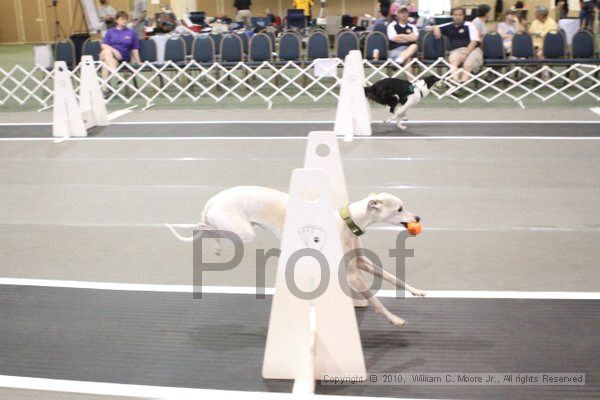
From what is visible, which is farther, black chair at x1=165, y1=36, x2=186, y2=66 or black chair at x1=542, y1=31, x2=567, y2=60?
black chair at x1=165, y1=36, x2=186, y2=66

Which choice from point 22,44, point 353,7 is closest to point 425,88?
point 353,7

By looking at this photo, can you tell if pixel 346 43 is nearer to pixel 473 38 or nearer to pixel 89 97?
pixel 473 38

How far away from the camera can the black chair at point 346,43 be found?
11.8 meters

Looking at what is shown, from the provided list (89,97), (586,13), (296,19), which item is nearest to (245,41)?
(89,97)

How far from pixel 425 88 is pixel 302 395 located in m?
6.60

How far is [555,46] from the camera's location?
11.3m

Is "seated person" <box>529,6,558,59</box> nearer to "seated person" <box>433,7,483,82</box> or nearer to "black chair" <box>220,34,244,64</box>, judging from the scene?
"seated person" <box>433,7,483,82</box>

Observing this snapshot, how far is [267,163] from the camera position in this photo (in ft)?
24.5

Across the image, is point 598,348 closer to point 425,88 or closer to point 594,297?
point 594,297

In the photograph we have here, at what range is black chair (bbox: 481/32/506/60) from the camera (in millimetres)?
11375

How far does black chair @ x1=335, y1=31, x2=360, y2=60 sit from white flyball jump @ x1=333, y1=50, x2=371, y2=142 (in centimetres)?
324

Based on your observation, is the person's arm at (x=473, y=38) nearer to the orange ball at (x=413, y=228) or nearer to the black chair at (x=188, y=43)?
the black chair at (x=188, y=43)

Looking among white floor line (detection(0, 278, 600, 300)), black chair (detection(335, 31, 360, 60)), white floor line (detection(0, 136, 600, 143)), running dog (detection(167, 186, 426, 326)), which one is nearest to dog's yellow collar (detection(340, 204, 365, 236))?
running dog (detection(167, 186, 426, 326))

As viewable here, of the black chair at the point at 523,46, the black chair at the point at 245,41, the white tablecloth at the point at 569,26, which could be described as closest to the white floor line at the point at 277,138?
the black chair at the point at 523,46
